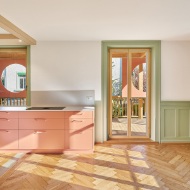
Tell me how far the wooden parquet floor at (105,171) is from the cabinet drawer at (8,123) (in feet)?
1.96

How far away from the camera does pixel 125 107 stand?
4.90 m

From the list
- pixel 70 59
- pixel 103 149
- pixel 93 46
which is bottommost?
pixel 103 149

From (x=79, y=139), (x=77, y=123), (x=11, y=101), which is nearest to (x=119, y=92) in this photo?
(x=77, y=123)

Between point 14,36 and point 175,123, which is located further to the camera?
point 175,123

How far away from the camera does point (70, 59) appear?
169 inches

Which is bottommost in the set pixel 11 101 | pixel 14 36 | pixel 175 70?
pixel 11 101

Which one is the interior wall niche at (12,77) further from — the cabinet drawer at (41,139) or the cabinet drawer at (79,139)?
the cabinet drawer at (79,139)

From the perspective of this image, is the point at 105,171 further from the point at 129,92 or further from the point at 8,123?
the point at 129,92

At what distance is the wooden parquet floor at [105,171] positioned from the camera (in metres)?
2.50

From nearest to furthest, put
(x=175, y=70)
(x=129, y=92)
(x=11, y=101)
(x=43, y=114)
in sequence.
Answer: (x=43, y=114)
(x=175, y=70)
(x=129, y=92)
(x=11, y=101)

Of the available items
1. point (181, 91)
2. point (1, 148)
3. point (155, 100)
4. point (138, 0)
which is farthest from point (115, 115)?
point (138, 0)

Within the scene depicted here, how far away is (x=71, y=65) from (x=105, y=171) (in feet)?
7.74

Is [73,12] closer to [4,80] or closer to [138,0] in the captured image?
[138,0]

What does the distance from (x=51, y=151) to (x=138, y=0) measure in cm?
288
